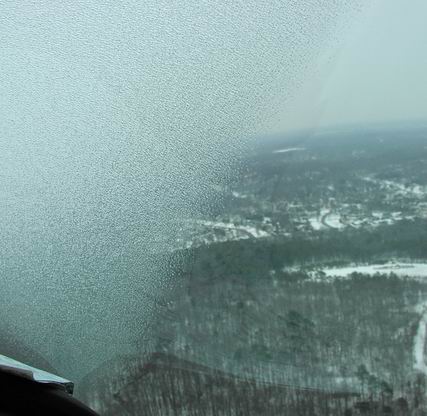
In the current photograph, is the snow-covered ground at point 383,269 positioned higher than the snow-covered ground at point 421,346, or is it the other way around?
the snow-covered ground at point 383,269

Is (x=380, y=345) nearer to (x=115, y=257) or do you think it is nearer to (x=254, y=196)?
(x=254, y=196)

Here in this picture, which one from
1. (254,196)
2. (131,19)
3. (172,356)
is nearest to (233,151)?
(254,196)

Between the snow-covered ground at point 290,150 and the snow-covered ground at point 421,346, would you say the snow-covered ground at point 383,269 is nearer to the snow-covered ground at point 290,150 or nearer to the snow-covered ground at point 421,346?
the snow-covered ground at point 421,346

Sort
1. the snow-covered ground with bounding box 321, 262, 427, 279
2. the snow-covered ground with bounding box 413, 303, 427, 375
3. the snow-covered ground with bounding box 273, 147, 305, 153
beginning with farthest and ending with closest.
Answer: the snow-covered ground with bounding box 273, 147, 305, 153, the snow-covered ground with bounding box 321, 262, 427, 279, the snow-covered ground with bounding box 413, 303, 427, 375

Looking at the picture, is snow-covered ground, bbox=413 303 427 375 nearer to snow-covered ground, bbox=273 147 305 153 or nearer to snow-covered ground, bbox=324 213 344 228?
snow-covered ground, bbox=324 213 344 228

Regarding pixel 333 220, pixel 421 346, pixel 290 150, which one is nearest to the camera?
pixel 421 346

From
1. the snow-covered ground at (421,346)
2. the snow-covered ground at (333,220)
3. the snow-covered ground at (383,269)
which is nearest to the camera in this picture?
the snow-covered ground at (421,346)

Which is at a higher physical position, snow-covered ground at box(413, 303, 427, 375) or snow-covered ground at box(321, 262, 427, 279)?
snow-covered ground at box(321, 262, 427, 279)

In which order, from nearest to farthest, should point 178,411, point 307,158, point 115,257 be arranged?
point 178,411 → point 115,257 → point 307,158

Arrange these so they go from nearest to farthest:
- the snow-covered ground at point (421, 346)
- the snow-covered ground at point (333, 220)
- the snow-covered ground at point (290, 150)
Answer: the snow-covered ground at point (421, 346) < the snow-covered ground at point (333, 220) < the snow-covered ground at point (290, 150)

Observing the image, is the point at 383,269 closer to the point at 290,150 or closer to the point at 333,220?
the point at 333,220

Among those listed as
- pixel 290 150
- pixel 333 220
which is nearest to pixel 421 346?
pixel 333 220
